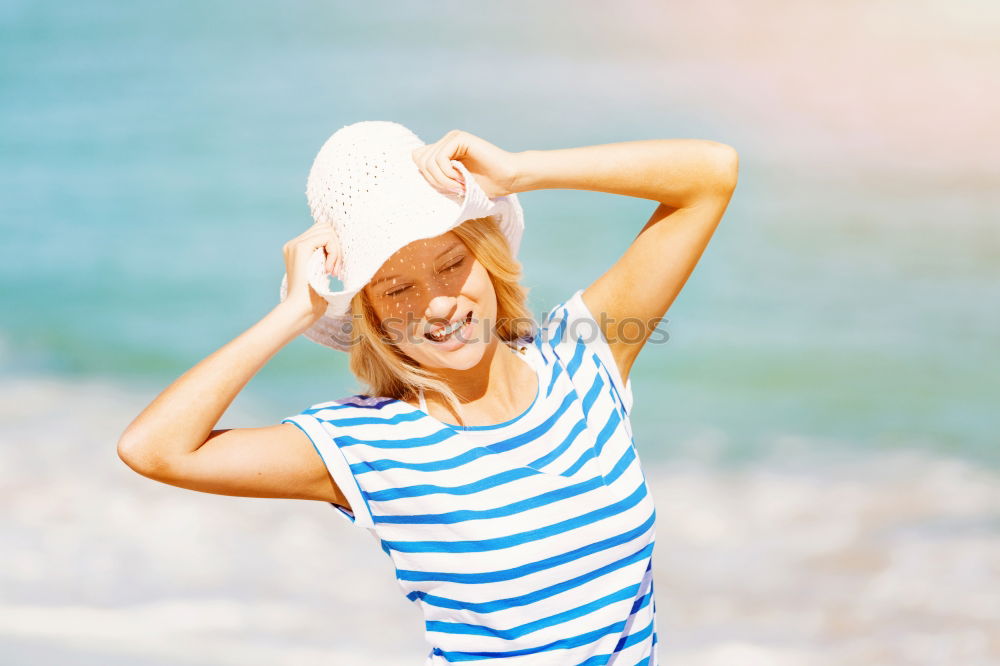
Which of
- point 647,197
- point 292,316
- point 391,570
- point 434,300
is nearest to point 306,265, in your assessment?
point 292,316

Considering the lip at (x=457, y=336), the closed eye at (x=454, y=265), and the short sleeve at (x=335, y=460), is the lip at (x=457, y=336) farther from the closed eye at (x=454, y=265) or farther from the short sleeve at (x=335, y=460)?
the short sleeve at (x=335, y=460)

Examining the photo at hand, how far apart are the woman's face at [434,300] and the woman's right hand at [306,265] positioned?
82mm

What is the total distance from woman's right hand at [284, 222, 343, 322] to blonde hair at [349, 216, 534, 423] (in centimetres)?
7

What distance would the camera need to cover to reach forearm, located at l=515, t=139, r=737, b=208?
191 cm

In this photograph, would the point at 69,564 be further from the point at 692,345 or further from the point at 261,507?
the point at 692,345

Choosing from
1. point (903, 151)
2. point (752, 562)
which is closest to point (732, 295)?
point (903, 151)

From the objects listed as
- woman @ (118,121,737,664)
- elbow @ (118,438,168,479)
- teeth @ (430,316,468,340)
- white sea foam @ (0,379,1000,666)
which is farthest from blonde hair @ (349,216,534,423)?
white sea foam @ (0,379,1000,666)

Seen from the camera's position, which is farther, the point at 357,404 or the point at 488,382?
the point at 488,382

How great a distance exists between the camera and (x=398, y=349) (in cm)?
192

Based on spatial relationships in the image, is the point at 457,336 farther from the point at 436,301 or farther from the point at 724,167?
the point at 724,167

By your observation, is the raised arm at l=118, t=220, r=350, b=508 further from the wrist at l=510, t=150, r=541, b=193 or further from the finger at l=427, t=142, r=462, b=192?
the wrist at l=510, t=150, r=541, b=193

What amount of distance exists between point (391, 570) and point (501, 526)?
10.1 ft

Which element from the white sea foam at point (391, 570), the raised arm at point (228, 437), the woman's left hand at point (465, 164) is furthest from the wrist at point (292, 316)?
the white sea foam at point (391, 570)

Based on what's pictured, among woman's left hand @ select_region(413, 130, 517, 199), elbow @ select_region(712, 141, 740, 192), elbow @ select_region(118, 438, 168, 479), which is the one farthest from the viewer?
elbow @ select_region(712, 141, 740, 192)
